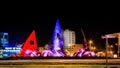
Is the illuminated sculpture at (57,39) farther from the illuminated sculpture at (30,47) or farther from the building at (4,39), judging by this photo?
the building at (4,39)

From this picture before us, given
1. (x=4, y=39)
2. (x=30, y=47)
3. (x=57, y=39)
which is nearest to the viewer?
(x=30, y=47)

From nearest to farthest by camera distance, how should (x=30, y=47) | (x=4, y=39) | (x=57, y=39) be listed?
(x=30, y=47), (x=57, y=39), (x=4, y=39)

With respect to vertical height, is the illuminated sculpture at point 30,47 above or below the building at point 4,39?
below

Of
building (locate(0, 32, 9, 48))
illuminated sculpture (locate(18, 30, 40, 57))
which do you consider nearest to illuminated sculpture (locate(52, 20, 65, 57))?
illuminated sculpture (locate(18, 30, 40, 57))

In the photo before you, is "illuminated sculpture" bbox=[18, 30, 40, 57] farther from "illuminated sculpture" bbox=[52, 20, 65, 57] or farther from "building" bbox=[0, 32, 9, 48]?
"building" bbox=[0, 32, 9, 48]

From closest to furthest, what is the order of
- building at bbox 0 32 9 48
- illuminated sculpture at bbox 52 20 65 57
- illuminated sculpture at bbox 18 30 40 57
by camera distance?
illuminated sculpture at bbox 18 30 40 57 < illuminated sculpture at bbox 52 20 65 57 < building at bbox 0 32 9 48

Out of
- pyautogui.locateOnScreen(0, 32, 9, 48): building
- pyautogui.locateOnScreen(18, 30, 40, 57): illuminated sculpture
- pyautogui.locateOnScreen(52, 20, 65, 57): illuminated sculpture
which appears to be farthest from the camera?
pyautogui.locateOnScreen(0, 32, 9, 48): building

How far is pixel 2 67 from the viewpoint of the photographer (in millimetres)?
21969

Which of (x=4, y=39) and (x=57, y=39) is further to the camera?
(x=4, y=39)

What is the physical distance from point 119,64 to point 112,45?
279 feet

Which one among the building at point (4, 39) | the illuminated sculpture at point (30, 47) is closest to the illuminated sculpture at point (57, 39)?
the illuminated sculpture at point (30, 47)

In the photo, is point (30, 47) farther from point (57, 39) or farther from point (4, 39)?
point (4, 39)

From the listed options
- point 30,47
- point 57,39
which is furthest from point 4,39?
point 30,47

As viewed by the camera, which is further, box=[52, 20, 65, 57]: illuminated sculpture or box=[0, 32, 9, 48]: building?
box=[0, 32, 9, 48]: building
